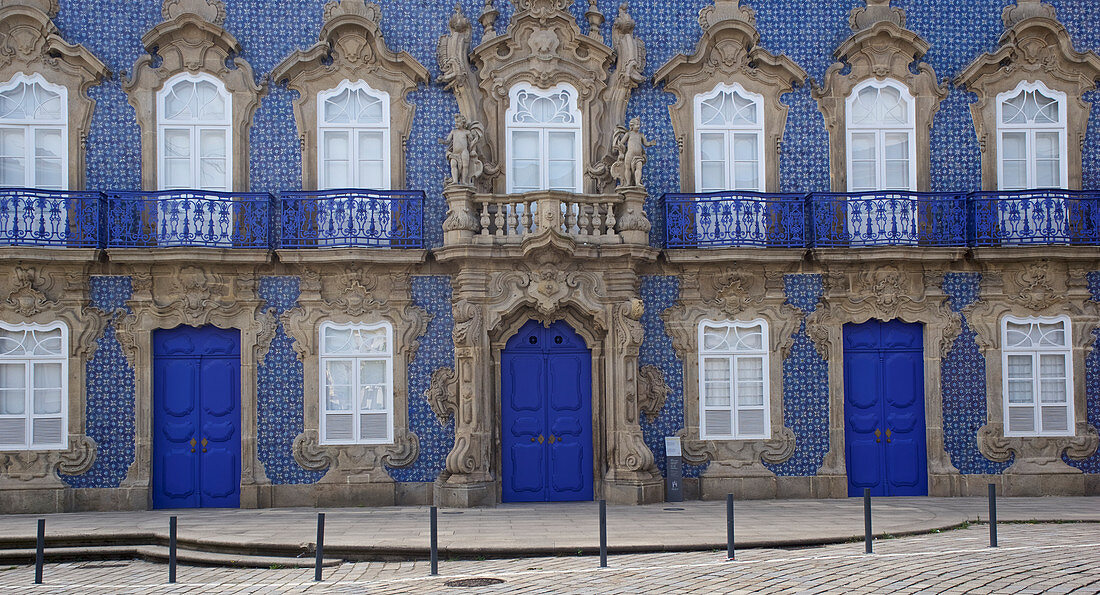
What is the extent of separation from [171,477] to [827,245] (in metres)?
9.74

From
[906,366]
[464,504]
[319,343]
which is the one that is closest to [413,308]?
[319,343]

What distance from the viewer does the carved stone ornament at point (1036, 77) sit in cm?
1742

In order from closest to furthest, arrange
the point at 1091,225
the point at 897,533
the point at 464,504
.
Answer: the point at 897,533 < the point at 464,504 < the point at 1091,225

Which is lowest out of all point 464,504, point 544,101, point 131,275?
point 464,504

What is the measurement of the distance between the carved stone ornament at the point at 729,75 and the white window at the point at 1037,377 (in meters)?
4.12

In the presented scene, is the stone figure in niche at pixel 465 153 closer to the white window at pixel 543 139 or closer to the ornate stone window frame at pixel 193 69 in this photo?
the white window at pixel 543 139

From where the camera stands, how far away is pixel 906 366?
1727cm

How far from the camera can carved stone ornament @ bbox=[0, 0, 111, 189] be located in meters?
16.5

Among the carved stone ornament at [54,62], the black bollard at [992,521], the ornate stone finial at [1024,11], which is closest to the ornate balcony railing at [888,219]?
the ornate stone finial at [1024,11]

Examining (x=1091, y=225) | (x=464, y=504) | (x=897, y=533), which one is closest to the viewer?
(x=897, y=533)

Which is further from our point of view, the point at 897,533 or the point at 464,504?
the point at 464,504

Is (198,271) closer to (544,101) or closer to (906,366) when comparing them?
(544,101)

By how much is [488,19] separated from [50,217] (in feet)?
21.7

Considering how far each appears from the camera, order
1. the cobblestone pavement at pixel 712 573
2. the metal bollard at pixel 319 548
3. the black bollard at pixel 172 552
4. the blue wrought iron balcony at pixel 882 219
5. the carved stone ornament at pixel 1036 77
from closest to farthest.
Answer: the cobblestone pavement at pixel 712 573 < the metal bollard at pixel 319 548 < the black bollard at pixel 172 552 < the blue wrought iron balcony at pixel 882 219 < the carved stone ornament at pixel 1036 77
